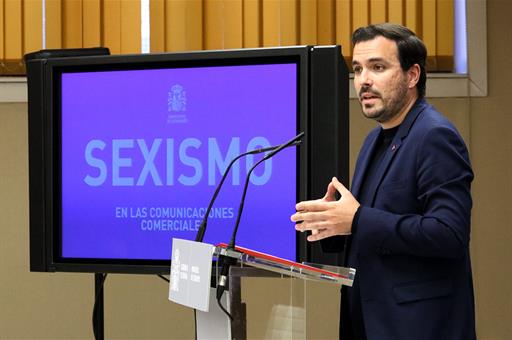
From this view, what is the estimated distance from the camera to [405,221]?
6.95 ft

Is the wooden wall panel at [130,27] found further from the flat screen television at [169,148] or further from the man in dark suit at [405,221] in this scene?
the man in dark suit at [405,221]

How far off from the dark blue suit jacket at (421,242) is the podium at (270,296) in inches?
17.7

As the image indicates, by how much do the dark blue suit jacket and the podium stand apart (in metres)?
0.45

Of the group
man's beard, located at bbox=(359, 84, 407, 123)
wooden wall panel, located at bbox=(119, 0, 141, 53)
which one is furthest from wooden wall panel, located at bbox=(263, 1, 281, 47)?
man's beard, located at bbox=(359, 84, 407, 123)

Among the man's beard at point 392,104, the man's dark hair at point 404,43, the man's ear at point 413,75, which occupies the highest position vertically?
the man's dark hair at point 404,43

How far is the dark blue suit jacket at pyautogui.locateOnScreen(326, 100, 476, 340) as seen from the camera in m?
2.10

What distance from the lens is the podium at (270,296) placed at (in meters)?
1.66

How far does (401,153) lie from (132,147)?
0.94 m

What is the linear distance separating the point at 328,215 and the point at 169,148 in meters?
0.76

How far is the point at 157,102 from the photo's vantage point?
8.94 ft

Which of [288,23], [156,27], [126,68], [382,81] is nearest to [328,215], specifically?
[382,81]

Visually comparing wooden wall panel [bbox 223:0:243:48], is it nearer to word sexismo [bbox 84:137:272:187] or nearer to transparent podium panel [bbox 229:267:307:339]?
word sexismo [bbox 84:137:272:187]

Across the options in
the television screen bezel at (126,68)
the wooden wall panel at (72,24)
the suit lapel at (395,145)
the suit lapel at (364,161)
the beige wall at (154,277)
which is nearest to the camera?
the suit lapel at (395,145)

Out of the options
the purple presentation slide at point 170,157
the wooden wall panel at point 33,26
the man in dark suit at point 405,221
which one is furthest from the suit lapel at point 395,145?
the wooden wall panel at point 33,26
